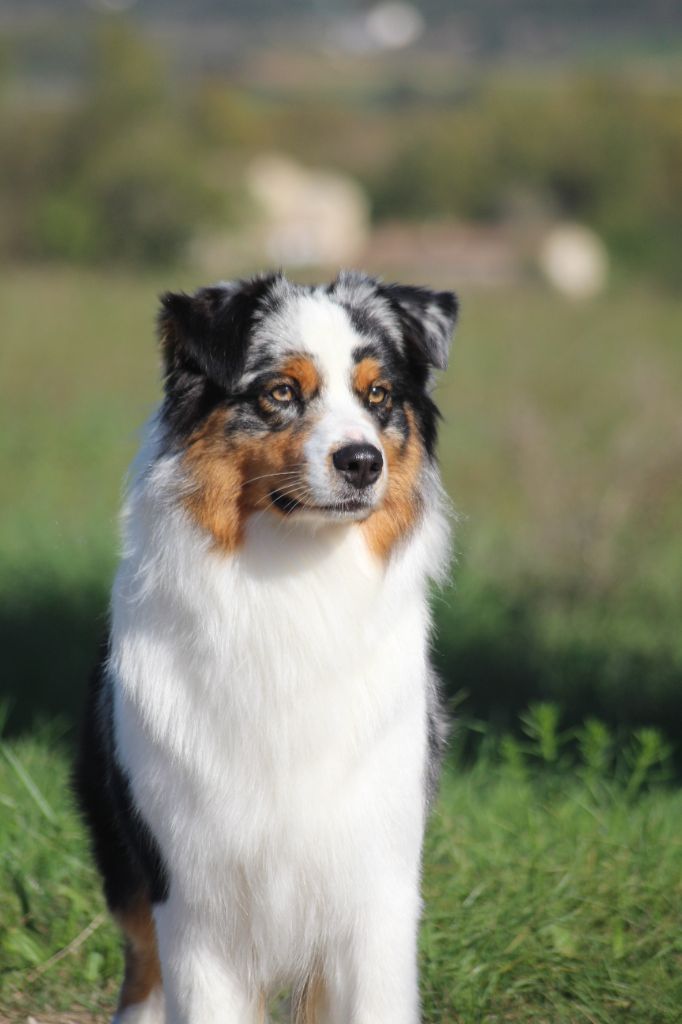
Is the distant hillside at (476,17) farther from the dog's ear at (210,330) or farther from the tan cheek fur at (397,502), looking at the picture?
the tan cheek fur at (397,502)

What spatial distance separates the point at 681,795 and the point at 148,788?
2446 mm

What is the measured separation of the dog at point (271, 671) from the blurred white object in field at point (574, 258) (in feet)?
86.8

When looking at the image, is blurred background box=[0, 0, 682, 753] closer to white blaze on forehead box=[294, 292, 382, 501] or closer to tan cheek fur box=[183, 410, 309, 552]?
white blaze on forehead box=[294, 292, 382, 501]

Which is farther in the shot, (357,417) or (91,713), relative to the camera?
(91,713)

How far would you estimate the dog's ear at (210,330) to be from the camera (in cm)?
337

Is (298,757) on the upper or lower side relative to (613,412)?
upper

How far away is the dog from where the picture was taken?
3.31m

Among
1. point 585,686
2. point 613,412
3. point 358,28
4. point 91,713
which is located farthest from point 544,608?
point 358,28

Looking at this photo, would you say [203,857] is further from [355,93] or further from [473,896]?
[355,93]

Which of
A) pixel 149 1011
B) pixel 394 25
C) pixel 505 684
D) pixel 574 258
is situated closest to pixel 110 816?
pixel 149 1011

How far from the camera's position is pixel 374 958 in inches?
131

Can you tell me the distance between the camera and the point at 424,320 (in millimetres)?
3656

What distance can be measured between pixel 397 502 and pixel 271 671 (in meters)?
0.51

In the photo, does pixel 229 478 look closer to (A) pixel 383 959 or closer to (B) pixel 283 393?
(B) pixel 283 393
